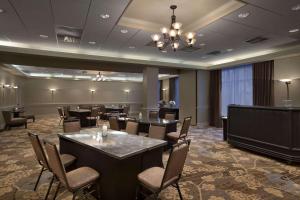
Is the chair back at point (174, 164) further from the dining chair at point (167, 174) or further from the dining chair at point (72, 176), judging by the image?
the dining chair at point (72, 176)

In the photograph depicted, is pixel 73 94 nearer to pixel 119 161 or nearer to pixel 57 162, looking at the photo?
pixel 57 162

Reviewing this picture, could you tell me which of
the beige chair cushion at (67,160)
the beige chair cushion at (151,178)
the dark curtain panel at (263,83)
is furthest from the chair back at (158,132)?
the dark curtain panel at (263,83)

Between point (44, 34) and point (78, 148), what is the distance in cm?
379

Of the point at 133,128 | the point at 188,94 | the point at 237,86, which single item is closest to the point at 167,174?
the point at 133,128

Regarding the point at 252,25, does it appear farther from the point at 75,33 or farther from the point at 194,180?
the point at 75,33

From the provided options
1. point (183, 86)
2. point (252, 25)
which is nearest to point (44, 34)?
point (252, 25)

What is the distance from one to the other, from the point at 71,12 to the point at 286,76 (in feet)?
22.9

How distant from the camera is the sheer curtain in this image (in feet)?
26.5

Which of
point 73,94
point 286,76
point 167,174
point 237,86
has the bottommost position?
point 167,174

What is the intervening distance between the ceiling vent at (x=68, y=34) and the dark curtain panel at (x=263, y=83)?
6.67m

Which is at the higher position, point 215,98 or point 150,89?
point 150,89

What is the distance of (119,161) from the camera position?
7.52 feet

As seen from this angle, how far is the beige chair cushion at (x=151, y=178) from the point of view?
219 cm

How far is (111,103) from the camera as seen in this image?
53.0ft
